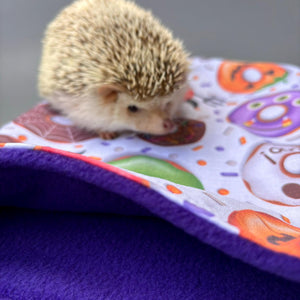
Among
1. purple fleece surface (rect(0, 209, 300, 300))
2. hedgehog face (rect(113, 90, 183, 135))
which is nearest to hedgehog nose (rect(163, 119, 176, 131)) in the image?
hedgehog face (rect(113, 90, 183, 135))

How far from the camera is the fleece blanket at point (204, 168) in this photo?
0.54 meters

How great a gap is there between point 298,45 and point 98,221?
155cm

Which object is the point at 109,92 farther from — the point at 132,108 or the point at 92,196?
the point at 92,196

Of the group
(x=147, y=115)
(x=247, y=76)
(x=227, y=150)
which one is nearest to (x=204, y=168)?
(x=227, y=150)

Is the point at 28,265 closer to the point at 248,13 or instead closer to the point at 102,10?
the point at 102,10

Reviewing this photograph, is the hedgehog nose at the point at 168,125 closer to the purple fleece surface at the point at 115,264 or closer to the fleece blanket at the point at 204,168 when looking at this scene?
the fleece blanket at the point at 204,168

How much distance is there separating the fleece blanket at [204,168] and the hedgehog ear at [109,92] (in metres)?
0.14

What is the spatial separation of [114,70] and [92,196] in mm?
420

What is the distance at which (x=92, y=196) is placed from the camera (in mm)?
748

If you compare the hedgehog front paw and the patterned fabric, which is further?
the hedgehog front paw

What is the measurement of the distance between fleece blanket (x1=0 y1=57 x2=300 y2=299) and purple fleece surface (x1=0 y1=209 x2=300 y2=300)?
3 cm

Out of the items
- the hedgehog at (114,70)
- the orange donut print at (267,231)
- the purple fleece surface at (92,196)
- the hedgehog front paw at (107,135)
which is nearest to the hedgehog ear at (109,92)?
the hedgehog at (114,70)

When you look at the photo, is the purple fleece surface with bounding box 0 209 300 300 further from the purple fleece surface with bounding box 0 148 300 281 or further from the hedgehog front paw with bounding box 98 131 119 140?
the hedgehog front paw with bounding box 98 131 119 140

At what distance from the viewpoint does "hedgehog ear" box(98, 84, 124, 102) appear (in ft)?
3.33
